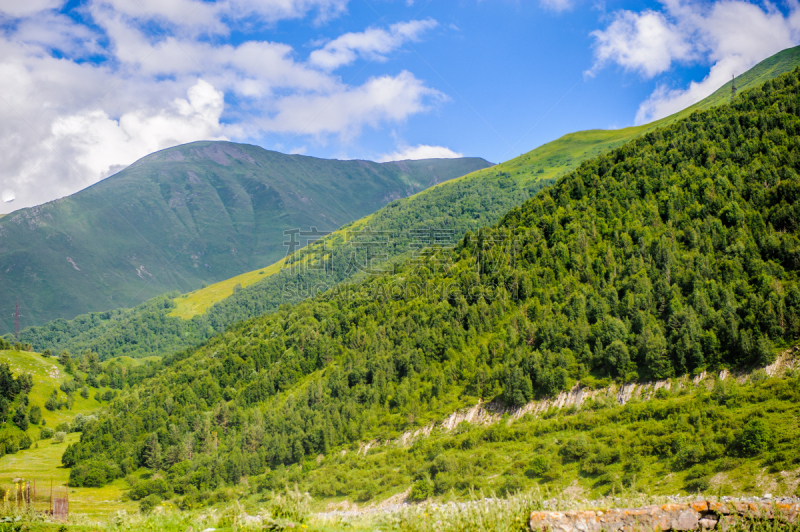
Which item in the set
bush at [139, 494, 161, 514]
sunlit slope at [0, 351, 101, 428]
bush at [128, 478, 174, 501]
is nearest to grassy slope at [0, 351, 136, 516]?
sunlit slope at [0, 351, 101, 428]

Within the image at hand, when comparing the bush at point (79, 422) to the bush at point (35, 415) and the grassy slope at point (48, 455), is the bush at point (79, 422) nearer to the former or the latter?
the grassy slope at point (48, 455)

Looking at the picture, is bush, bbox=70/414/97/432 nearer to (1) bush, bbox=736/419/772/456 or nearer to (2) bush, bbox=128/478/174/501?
(2) bush, bbox=128/478/174/501

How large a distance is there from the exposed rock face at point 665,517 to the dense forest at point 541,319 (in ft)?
228

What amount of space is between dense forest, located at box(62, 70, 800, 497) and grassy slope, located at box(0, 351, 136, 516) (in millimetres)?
6347

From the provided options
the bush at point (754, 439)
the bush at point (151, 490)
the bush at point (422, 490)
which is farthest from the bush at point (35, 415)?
the bush at point (754, 439)

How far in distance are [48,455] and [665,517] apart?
512 ft

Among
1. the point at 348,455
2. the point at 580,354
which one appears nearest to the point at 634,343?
the point at 580,354

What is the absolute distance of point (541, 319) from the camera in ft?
337

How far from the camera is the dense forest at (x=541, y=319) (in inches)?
3447

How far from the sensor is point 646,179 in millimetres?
123750

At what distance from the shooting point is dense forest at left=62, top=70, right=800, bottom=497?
87562 millimetres

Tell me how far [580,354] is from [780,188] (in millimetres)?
56999

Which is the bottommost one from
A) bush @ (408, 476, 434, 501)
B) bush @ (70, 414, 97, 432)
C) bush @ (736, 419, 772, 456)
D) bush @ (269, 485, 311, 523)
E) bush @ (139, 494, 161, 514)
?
bush @ (408, 476, 434, 501)

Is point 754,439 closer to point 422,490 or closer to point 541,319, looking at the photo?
point 422,490
